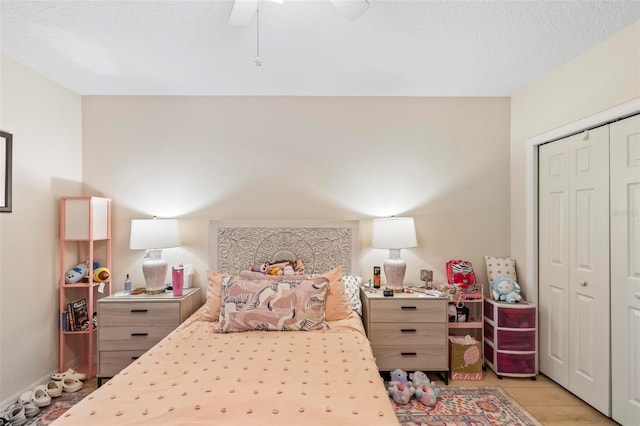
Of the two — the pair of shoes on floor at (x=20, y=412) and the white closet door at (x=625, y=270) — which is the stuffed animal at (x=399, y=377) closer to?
the white closet door at (x=625, y=270)

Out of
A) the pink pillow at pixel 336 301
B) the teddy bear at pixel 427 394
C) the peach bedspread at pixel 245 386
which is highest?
the pink pillow at pixel 336 301

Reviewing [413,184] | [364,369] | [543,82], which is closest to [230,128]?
[413,184]

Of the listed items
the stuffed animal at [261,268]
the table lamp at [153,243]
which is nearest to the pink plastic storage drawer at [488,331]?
the stuffed animal at [261,268]

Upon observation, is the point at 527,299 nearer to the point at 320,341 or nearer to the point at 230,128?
the point at 320,341

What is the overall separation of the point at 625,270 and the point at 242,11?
111 inches

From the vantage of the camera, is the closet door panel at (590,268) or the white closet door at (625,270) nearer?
the white closet door at (625,270)

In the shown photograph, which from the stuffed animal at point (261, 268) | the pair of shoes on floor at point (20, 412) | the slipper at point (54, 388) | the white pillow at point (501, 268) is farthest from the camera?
the white pillow at point (501, 268)

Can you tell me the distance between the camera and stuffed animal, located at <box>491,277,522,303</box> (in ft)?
9.64

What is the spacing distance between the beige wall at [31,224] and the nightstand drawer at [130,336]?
57cm

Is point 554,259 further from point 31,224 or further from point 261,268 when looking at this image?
point 31,224

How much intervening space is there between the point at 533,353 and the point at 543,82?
7.66 ft

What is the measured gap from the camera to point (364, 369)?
5.87 feet

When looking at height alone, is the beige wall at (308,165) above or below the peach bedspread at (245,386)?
above

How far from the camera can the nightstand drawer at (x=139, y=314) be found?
2701mm
